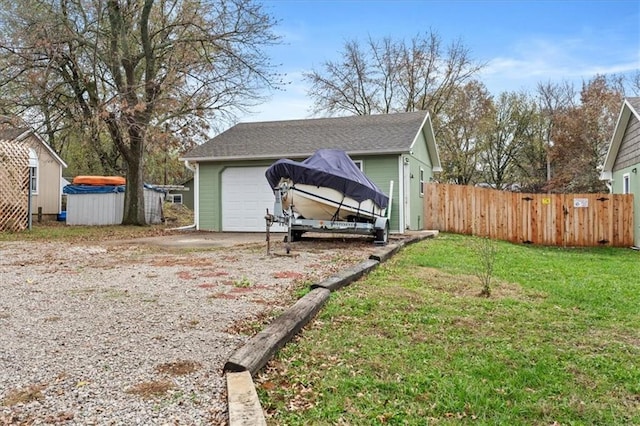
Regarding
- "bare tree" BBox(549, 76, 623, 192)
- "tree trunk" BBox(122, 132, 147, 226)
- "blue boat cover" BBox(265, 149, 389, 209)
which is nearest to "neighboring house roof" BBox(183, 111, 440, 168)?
"tree trunk" BBox(122, 132, 147, 226)

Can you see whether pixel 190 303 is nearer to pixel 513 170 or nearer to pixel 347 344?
pixel 347 344

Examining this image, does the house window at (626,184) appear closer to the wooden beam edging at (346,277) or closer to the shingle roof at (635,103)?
the shingle roof at (635,103)

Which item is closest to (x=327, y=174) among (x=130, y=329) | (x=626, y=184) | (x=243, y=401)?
(x=130, y=329)

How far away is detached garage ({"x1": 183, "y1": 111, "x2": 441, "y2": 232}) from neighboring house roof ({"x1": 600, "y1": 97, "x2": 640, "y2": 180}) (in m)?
5.70

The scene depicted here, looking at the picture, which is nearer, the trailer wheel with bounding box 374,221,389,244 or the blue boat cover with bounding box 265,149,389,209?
the blue boat cover with bounding box 265,149,389,209

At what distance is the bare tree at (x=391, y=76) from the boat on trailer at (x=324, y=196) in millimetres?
20568

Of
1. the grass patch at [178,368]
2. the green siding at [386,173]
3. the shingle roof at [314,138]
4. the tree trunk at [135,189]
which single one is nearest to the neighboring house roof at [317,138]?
the shingle roof at [314,138]

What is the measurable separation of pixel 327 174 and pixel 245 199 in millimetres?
6221

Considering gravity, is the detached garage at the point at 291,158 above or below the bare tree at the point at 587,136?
below

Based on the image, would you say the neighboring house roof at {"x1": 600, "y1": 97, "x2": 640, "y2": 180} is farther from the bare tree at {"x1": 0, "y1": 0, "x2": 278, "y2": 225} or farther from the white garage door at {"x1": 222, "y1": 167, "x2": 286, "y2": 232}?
the bare tree at {"x1": 0, "y1": 0, "x2": 278, "y2": 225}

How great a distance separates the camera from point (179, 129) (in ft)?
57.8

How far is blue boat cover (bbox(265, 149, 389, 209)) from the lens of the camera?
30.4ft

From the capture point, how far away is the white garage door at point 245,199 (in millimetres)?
14859

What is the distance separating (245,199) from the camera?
15.0 metres
